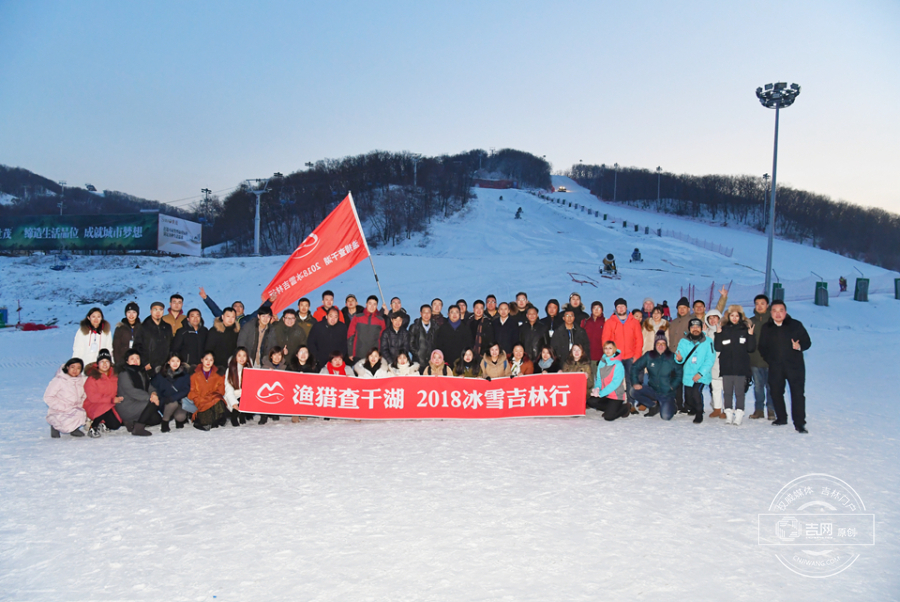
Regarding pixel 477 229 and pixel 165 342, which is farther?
pixel 477 229

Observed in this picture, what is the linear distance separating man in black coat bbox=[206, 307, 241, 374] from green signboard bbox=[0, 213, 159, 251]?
33057 mm

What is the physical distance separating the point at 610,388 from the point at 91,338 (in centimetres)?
705

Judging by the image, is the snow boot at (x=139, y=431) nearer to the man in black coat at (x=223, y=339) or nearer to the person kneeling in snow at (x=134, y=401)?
the person kneeling in snow at (x=134, y=401)

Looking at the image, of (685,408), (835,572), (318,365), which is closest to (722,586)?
(835,572)

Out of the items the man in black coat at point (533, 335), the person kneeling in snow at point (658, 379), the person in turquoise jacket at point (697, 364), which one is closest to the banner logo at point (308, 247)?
the man in black coat at point (533, 335)

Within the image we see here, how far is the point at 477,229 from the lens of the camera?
4453 cm

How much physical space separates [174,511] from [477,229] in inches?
1617

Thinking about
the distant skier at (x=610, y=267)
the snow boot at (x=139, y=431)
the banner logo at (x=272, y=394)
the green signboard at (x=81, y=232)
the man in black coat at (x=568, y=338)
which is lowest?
the snow boot at (x=139, y=431)

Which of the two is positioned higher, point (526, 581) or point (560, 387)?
point (560, 387)

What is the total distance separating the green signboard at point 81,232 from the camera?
120 ft

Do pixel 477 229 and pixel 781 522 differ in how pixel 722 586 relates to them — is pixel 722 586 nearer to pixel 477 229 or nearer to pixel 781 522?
pixel 781 522

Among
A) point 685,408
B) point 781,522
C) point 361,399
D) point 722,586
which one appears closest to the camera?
point 722,586

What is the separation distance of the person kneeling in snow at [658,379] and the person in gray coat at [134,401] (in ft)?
21.5

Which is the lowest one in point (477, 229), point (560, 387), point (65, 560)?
point (65, 560)
